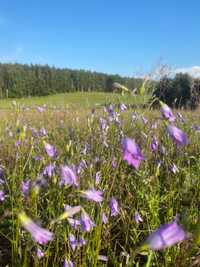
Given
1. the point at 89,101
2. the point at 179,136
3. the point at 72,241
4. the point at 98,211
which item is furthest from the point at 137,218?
the point at 89,101

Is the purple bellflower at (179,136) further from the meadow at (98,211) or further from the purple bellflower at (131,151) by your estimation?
the purple bellflower at (131,151)

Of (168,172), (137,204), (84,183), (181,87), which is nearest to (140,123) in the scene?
(168,172)

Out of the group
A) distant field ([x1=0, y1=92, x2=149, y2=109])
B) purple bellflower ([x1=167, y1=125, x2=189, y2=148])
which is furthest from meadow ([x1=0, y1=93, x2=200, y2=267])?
distant field ([x1=0, y1=92, x2=149, y2=109])

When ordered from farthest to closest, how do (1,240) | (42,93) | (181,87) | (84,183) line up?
(42,93) < (181,87) < (1,240) < (84,183)

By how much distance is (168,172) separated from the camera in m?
2.37

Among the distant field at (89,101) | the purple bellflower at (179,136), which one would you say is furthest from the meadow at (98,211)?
the distant field at (89,101)

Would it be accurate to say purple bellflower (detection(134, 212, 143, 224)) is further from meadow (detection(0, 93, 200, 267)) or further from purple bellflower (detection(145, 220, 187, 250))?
purple bellflower (detection(145, 220, 187, 250))

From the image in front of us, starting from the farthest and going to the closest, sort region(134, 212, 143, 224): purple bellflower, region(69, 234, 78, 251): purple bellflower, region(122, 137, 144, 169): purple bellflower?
1. region(134, 212, 143, 224): purple bellflower
2. region(69, 234, 78, 251): purple bellflower
3. region(122, 137, 144, 169): purple bellflower

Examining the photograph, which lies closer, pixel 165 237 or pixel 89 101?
pixel 165 237

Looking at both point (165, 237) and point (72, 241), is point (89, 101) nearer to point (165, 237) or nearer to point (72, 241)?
point (72, 241)

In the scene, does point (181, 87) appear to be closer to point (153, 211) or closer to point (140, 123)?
point (140, 123)

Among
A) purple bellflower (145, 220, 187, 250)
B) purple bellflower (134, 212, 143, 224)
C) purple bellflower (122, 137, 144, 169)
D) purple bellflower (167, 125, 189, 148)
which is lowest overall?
purple bellflower (134, 212, 143, 224)

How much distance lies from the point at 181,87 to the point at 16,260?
1571 centimetres

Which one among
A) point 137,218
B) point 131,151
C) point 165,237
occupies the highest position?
point 131,151
